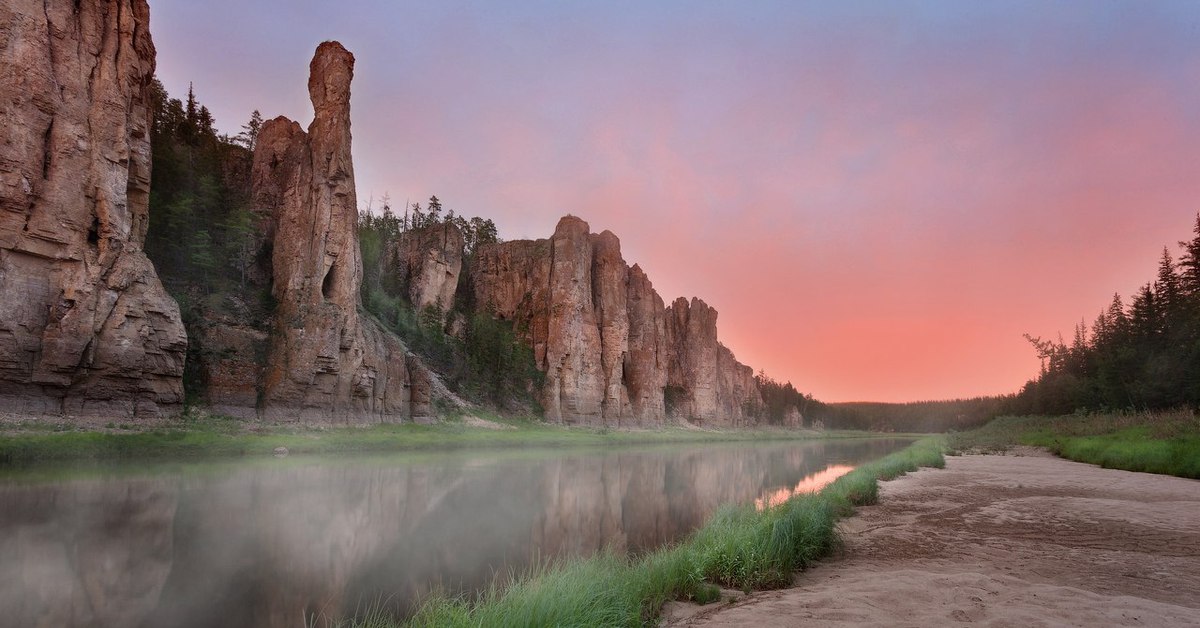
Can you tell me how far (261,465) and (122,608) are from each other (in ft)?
59.9

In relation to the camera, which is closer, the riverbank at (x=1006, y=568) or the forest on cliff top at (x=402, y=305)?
the riverbank at (x=1006, y=568)

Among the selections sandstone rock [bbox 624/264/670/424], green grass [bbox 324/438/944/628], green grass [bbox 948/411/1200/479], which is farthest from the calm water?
sandstone rock [bbox 624/264/670/424]

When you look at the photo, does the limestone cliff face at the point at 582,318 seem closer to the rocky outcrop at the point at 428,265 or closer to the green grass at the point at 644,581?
the rocky outcrop at the point at 428,265

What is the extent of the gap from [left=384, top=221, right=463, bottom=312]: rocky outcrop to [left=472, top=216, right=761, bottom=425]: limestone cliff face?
30.8 ft

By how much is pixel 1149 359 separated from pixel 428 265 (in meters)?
71.0

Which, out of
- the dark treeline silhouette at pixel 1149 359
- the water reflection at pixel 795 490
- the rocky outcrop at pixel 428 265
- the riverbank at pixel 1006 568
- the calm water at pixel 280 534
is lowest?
the water reflection at pixel 795 490

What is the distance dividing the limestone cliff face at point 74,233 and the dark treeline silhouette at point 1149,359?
194ft

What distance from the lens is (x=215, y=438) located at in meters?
26.6

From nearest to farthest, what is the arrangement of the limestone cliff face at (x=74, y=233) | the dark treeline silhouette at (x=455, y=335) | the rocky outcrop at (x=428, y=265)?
the limestone cliff face at (x=74, y=233) → the dark treeline silhouette at (x=455, y=335) → the rocky outcrop at (x=428, y=265)

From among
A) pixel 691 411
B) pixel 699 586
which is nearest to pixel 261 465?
pixel 699 586

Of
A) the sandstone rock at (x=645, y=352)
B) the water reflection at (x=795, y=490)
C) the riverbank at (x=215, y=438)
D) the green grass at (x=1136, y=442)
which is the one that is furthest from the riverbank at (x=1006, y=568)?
the sandstone rock at (x=645, y=352)

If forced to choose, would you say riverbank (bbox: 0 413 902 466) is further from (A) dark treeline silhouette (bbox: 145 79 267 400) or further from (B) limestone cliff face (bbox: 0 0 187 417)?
(A) dark treeline silhouette (bbox: 145 79 267 400)

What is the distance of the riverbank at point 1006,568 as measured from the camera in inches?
203

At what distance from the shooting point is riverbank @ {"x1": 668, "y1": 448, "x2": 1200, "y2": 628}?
5.15 meters
